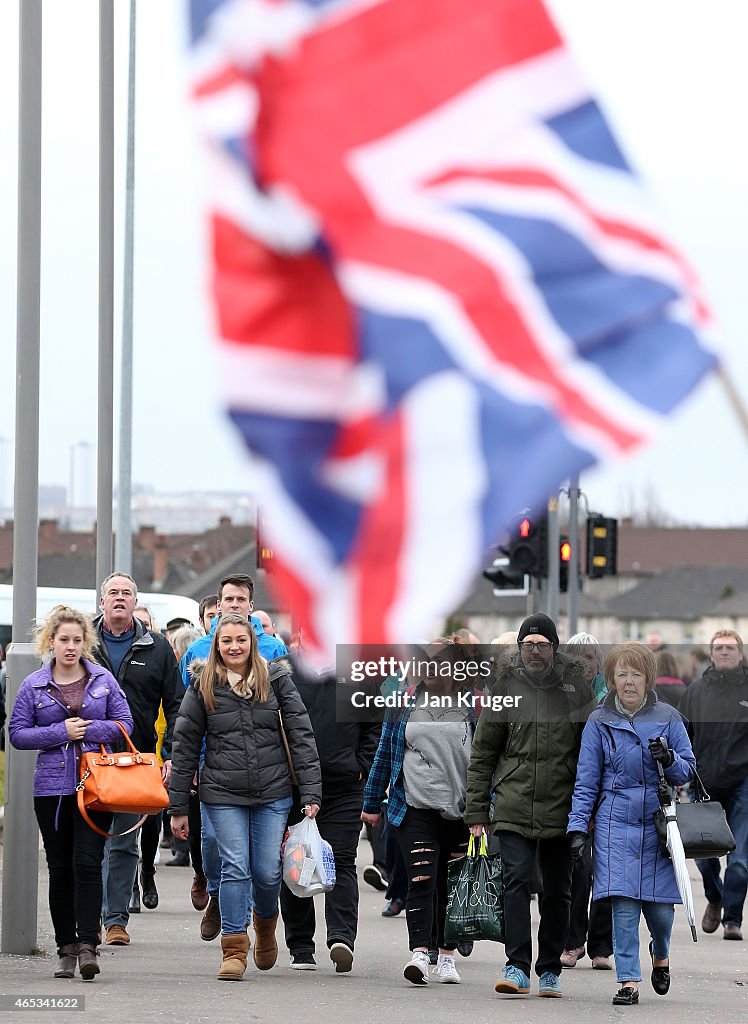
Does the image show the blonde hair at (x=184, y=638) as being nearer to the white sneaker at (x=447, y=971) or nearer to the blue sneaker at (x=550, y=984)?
the white sneaker at (x=447, y=971)

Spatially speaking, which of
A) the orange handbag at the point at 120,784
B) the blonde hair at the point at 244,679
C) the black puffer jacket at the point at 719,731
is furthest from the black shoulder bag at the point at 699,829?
the black puffer jacket at the point at 719,731

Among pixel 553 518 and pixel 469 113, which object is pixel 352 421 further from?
pixel 553 518

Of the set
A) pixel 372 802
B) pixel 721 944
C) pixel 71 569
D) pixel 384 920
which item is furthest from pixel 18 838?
pixel 71 569

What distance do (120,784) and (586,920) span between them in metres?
3.04

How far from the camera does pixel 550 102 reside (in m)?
5.23

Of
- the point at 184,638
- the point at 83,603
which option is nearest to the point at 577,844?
the point at 184,638

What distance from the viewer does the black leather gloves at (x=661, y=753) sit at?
10.7m

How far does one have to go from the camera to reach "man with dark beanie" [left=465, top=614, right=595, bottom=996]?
10922 millimetres

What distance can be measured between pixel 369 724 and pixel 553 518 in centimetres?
510

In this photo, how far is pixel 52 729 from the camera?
1073 cm

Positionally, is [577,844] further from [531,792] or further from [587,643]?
[587,643]

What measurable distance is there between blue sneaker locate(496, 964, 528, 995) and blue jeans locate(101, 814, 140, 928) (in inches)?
87.7

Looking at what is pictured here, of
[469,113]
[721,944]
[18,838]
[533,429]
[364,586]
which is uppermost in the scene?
[469,113]

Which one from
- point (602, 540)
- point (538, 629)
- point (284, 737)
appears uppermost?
point (602, 540)
